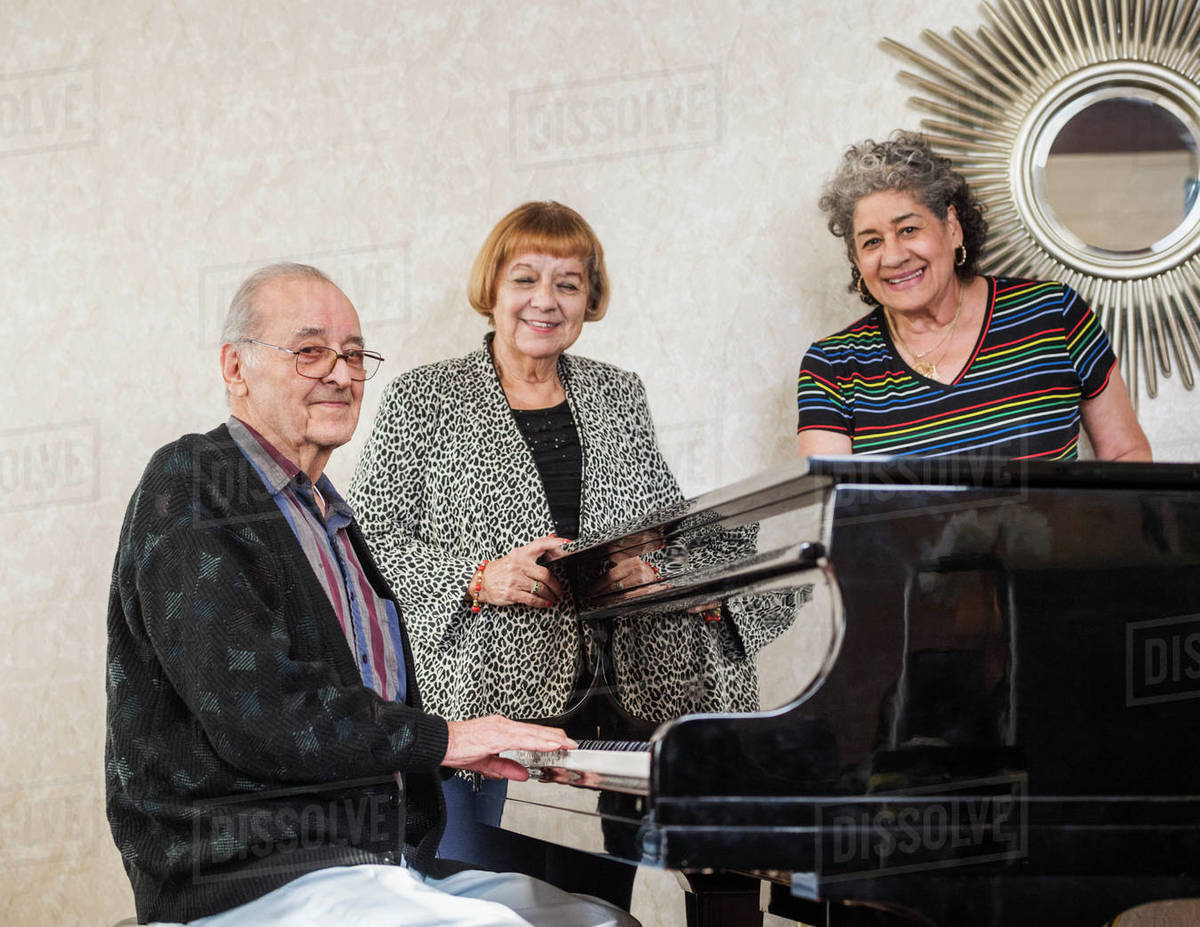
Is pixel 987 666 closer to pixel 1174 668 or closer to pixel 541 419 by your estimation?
pixel 1174 668

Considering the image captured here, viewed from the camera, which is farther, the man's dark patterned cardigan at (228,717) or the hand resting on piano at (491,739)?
the hand resting on piano at (491,739)

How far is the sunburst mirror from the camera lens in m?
3.15

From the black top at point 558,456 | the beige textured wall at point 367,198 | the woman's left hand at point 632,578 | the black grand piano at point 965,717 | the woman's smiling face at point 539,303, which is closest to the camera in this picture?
the black grand piano at point 965,717

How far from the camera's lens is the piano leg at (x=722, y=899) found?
202 centimetres

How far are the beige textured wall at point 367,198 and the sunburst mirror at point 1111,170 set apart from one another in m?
0.26

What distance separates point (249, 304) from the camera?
1.75 m

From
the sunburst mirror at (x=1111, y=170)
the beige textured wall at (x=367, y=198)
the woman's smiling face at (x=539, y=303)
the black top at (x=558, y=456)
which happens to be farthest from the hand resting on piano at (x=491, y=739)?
the sunburst mirror at (x=1111, y=170)

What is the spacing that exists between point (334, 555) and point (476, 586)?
56cm

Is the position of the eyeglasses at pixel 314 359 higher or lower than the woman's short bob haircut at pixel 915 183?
lower

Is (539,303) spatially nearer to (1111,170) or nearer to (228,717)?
(228,717)

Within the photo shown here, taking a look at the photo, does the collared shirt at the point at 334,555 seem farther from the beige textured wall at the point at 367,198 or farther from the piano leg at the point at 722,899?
the beige textured wall at the point at 367,198

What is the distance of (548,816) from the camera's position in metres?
1.96

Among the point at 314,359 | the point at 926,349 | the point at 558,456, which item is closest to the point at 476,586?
the point at 558,456

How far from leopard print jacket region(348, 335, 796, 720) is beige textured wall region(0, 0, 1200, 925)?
78 cm
